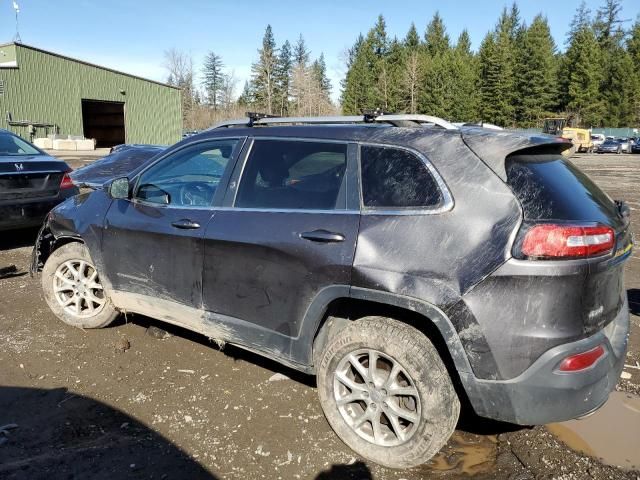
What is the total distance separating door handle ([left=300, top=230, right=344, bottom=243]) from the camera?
2855 millimetres

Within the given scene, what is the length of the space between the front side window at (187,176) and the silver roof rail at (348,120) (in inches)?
8.6

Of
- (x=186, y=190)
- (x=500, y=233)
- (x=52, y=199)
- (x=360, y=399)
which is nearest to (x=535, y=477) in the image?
(x=360, y=399)

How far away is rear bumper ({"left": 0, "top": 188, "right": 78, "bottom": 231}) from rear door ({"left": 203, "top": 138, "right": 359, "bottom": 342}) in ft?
15.1

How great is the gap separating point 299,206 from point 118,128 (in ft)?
160

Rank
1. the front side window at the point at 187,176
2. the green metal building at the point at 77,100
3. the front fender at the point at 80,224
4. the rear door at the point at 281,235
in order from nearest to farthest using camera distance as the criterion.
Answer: the rear door at the point at 281,235 → the front side window at the point at 187,176 → the front fender at the point at 80,224 → the green metal building at the point at 77,100

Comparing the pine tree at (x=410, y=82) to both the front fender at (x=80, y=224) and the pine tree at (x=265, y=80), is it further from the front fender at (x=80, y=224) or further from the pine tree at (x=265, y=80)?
the front fender at (x=80, y=224)

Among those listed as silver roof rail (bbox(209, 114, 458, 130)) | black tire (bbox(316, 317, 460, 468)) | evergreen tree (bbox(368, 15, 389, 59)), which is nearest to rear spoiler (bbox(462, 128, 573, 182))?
silver roof rail (bbox(209, 114, 458, 130))

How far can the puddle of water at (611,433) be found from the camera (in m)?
2.95

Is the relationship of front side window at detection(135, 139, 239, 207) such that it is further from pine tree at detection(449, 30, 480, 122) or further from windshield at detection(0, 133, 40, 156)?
pine tree at detection(449, 30, 480, 122)

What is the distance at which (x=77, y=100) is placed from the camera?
3772cm

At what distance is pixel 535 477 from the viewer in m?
2.75

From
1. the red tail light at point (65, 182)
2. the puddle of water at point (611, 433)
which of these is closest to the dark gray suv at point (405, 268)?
the puddle of water at point (611, 433)

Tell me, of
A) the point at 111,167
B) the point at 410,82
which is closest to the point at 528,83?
the point at 410,82

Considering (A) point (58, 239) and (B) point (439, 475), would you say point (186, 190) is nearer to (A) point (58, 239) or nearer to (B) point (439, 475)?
(A) point (58, 239)
